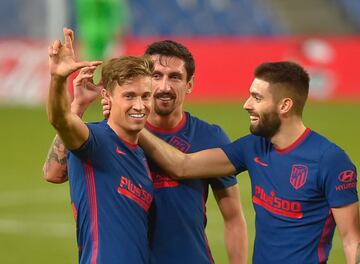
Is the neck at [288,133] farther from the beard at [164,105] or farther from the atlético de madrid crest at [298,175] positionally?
the beard at [164,105]

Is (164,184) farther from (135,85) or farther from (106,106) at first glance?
(135,85)

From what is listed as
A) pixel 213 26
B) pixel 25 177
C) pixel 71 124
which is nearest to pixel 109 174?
pixel 71 124

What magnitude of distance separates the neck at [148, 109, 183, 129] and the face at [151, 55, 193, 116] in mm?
48

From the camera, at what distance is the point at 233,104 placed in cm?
2186

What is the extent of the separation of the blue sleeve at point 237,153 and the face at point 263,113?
0.22 m

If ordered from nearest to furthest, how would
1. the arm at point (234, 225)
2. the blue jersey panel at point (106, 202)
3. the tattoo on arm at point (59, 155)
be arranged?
the blue jersey panel at point (106, 202) < the tattoo on arm at point (59, 155) < the arm at point (234, 225)

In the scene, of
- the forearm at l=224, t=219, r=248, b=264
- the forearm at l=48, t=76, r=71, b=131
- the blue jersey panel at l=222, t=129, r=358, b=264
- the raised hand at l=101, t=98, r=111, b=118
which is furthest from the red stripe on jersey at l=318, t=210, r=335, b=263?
the forearm at l=48, t=76, r=71, b=131

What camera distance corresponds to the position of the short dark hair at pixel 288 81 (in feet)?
18.0

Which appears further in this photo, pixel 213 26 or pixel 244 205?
pixel 213 26

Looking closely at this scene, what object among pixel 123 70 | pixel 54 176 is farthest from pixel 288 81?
pixel 54 176

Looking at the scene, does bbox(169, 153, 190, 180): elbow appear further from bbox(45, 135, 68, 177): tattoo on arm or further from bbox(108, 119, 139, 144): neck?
bbox(45, 135, 68, 177): tattoo on arm

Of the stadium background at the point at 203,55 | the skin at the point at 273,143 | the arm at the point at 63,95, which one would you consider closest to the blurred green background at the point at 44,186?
the stadium background at the point at 203,55

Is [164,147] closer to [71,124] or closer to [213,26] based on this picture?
[71,124]

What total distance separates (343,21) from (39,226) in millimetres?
16485
